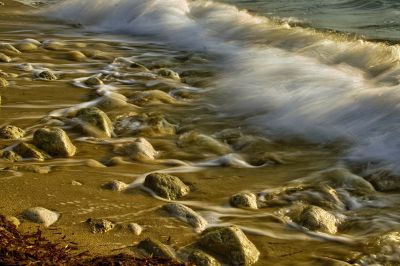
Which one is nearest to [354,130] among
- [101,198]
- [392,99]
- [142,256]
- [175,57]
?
[392,99]

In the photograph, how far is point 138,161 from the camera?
3.95 m

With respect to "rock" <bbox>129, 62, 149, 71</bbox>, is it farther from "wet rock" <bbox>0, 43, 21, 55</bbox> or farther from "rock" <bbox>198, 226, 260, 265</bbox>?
"rock" <bbox>198, 226, 260, 265</bbox>

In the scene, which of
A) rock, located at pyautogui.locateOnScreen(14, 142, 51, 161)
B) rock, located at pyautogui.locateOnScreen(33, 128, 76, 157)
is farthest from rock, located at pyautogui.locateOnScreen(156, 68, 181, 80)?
rock, located at pyautogui.locateOnScreen(14, 142, 51, 161)

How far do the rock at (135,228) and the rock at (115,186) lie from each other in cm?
46

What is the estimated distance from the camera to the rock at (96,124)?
173 inches

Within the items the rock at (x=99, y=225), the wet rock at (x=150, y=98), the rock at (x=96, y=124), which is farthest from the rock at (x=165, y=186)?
the wet rock at (x=150, y=98)

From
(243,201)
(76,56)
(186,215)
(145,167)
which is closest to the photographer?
(186,215)

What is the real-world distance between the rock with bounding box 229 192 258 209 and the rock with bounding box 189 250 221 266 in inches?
30.4

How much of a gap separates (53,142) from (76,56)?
12.1ft

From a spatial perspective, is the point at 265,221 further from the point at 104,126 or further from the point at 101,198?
the point at 104,126

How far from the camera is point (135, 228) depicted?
9.71 feet

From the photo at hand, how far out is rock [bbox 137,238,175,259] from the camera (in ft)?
8.68

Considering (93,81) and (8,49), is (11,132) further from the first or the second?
(8,49)

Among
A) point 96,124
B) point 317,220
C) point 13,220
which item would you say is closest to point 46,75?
point 96,124
